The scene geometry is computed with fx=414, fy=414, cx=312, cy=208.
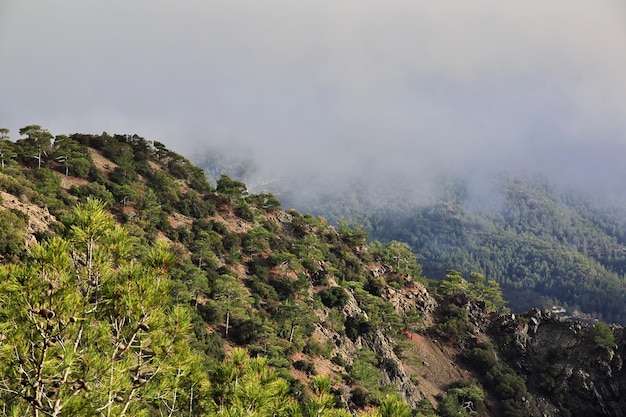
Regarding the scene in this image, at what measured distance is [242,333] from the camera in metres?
35.0

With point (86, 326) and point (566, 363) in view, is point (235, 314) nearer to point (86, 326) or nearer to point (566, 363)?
point (86, 326)

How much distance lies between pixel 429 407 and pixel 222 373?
126 feet

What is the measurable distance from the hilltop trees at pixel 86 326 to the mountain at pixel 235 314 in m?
0.02

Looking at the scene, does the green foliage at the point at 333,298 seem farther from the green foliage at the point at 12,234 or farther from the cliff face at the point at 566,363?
the green foliage at the point at 12,234

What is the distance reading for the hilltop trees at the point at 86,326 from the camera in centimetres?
505

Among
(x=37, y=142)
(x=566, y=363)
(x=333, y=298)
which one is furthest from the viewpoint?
(x=566, y=363)

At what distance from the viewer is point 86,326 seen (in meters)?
5.82

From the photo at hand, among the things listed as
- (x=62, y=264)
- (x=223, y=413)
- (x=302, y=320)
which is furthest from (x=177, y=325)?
(x=302, y=320)

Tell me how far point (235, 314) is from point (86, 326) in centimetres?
3108

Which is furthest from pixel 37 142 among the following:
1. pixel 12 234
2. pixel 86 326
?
pixel 86 326

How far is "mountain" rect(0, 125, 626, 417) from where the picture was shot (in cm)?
542

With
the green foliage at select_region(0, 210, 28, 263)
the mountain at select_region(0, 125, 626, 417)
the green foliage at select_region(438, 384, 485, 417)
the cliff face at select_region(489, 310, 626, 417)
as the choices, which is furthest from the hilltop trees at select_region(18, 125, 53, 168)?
the cliff face at select_region(489, 310, 626, 417)

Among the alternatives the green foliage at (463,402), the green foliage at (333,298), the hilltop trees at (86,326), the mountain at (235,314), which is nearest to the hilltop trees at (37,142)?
the mountain at (235,314)

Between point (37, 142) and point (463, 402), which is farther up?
point (37, 142)
